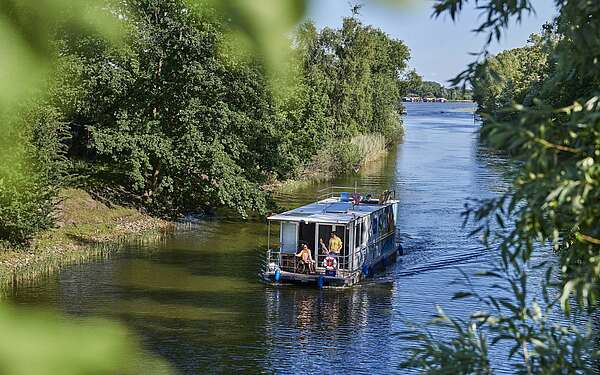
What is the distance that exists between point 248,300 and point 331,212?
4.98 meters

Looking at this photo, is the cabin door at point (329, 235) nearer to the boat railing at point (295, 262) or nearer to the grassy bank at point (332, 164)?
the boat railing at point (295, 262)

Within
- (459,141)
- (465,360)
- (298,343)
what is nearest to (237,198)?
(298,343)

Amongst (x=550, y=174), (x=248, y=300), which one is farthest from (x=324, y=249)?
(x=550, y=174)

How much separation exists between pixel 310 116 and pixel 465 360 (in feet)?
117

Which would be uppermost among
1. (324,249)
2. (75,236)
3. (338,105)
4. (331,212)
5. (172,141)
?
(338,105)

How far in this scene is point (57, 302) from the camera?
1884 cm

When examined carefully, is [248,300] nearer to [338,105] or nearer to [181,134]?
[181,134]

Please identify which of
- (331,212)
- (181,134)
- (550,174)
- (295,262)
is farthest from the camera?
(181,134)

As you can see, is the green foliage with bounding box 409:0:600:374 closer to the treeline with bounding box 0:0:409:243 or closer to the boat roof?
the boat roof

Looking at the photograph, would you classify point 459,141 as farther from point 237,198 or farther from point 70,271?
point 70,271

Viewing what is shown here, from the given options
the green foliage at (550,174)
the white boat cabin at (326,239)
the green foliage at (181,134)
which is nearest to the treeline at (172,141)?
the green foliage at (181,134)

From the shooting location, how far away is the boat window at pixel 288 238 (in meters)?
23.4

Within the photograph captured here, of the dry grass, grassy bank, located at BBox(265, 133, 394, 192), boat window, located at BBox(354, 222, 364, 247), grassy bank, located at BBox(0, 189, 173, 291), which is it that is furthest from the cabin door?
the dry grass

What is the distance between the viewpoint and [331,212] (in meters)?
24.8
